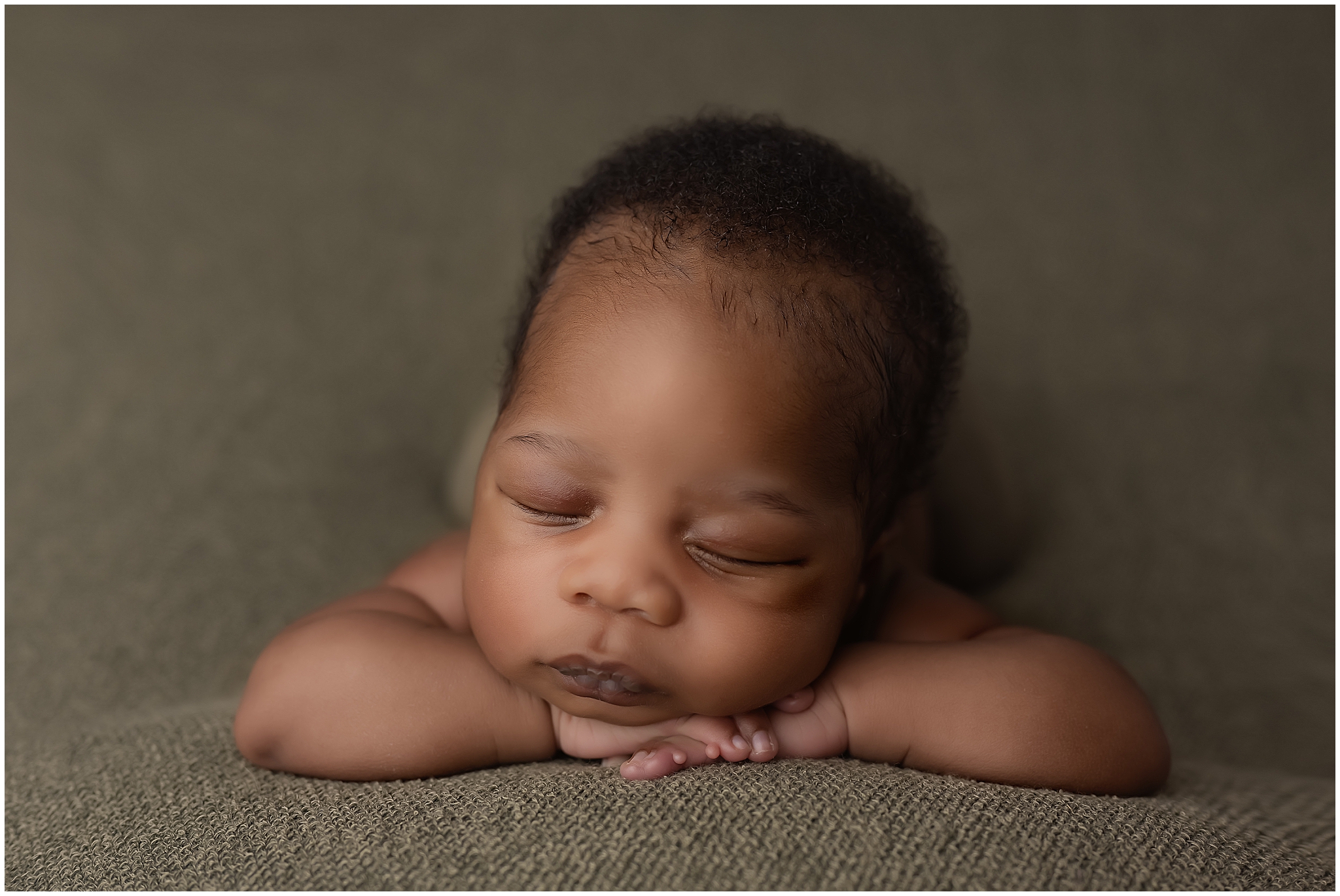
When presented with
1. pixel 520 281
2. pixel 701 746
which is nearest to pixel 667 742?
pixel 701 746

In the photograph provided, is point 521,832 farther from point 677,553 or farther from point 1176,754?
point 1176,754

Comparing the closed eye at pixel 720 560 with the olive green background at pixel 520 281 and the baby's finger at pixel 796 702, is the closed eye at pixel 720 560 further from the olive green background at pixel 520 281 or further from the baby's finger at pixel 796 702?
the olive green background at pixel 520 281

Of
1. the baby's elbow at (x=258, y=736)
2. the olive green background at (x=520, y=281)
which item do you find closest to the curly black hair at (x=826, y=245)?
the baby's elbow at (x=258, y=736)

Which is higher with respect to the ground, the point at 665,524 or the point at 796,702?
the point at 665,524

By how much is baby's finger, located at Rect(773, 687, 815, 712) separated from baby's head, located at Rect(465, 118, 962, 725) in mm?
27

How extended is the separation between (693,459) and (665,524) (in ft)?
0.18

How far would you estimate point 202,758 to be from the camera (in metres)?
0.87

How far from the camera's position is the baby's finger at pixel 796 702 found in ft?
2.81

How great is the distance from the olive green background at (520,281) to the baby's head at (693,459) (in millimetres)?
544

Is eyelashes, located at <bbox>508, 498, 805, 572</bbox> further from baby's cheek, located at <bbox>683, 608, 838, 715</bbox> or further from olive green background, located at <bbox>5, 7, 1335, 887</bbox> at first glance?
olive green background, located at <bbox>5, 7, 1335, 887</bbox>

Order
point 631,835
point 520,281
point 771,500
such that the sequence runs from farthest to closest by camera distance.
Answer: point 520,281 → point 771,500 → point 631,835

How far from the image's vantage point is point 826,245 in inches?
34.4

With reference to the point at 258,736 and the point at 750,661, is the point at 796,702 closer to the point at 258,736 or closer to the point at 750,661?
the point at 750,661

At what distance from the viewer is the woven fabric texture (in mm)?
648
